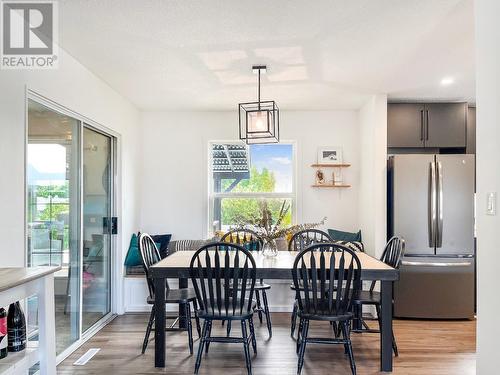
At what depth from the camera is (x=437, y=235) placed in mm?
4152

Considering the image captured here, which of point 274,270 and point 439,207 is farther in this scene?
point 439,207

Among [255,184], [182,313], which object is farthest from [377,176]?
[182,313]

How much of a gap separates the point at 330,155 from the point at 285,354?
8.85 feet

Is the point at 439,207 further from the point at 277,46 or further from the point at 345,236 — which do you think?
the point at 277,46

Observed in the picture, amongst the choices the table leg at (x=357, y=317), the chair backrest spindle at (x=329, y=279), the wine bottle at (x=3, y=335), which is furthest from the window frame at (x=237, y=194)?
the wine bottle at (x=3, y=335)

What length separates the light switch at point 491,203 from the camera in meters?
1.88

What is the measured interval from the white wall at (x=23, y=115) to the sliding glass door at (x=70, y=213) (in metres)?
0.12

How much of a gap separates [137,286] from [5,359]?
9.06 feet

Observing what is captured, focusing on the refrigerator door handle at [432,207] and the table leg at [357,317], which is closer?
the table leg at [357,317]

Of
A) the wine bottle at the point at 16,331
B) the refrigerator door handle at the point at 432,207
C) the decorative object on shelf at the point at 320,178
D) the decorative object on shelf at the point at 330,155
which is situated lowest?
the wine bottle at the point at 16,331

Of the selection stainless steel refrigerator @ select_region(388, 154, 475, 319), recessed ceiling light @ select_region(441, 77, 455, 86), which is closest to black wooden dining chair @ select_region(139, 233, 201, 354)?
stainless steel refrigerator @ select_region(388, 154, 475, 319)

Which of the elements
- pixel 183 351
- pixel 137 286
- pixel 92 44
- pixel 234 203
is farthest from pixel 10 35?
pixel 234 203

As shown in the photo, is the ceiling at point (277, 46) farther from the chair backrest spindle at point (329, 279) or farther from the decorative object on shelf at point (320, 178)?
the chair backrest spindle at point (329, 279)

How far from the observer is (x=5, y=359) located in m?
1.78
